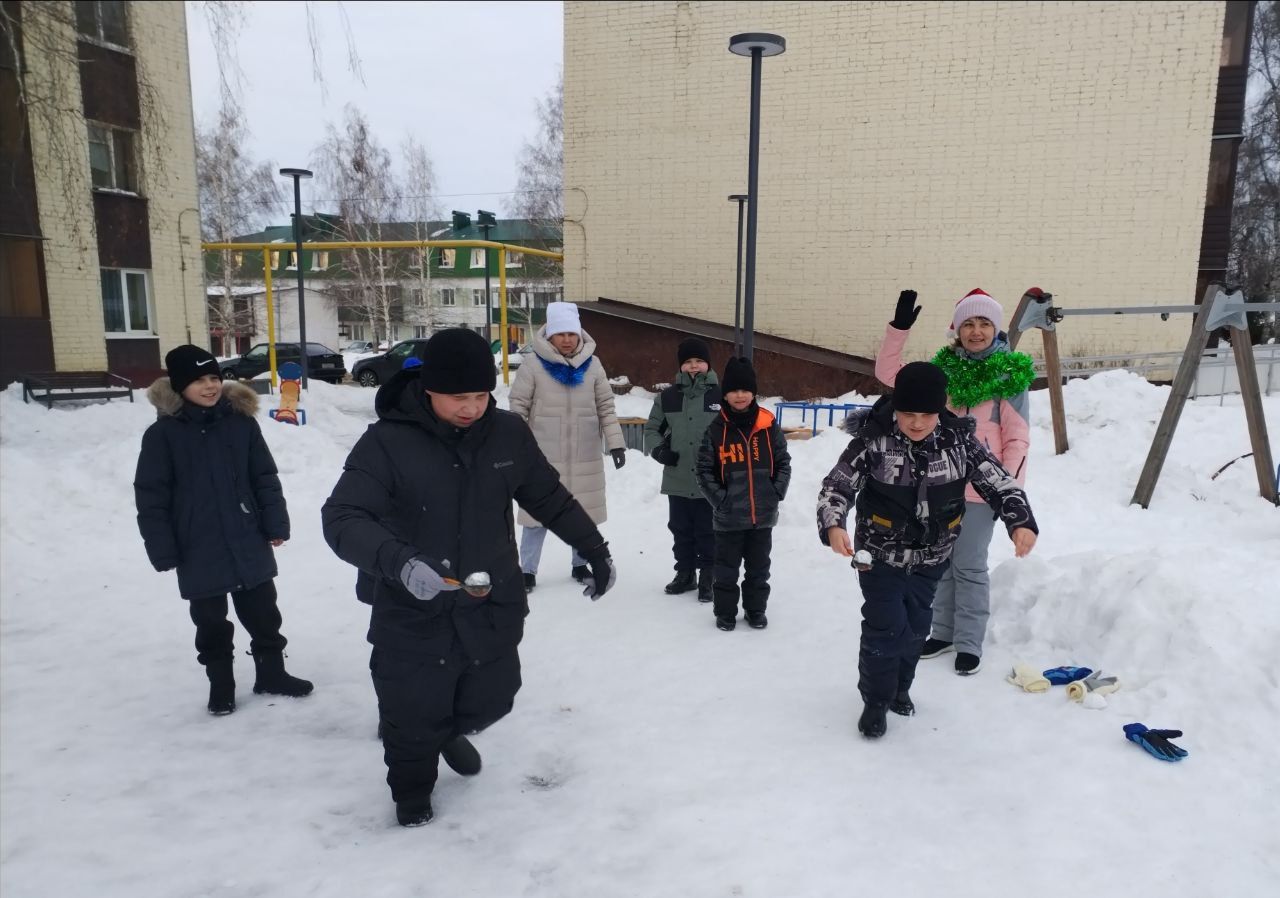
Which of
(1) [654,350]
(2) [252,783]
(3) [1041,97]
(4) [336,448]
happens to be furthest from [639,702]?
(3) [1041,97]

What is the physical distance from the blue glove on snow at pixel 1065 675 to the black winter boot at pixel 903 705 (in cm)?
69

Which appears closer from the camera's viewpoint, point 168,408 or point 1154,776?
point 1154,776

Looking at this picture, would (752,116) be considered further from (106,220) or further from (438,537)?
(106,220)

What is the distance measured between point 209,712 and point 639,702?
197 cm

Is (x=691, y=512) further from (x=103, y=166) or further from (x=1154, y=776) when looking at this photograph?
(x=103, y=166)

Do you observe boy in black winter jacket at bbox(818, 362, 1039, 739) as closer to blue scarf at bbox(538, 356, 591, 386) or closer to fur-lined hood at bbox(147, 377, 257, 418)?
blue scarf at bbox(538, 356, 591, 386)

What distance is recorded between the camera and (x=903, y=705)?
345 cm

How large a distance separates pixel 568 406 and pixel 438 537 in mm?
2536

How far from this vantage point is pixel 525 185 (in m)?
32.2

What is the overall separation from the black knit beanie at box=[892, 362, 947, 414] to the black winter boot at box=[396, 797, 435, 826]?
2.27m

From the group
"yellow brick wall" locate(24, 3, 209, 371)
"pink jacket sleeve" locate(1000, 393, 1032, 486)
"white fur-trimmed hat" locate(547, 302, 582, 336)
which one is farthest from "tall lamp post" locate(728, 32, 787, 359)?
"yellow brick wall" locate(24, 3, 209, 371)

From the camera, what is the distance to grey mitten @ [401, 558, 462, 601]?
7.32 ft

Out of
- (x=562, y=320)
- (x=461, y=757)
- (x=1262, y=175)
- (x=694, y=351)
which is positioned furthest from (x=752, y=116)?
(x=1262, y=175)

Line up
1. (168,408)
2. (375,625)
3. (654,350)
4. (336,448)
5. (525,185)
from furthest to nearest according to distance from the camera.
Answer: (525,185) < (654,350) < (336,448) < (168,408) < (375,625)
